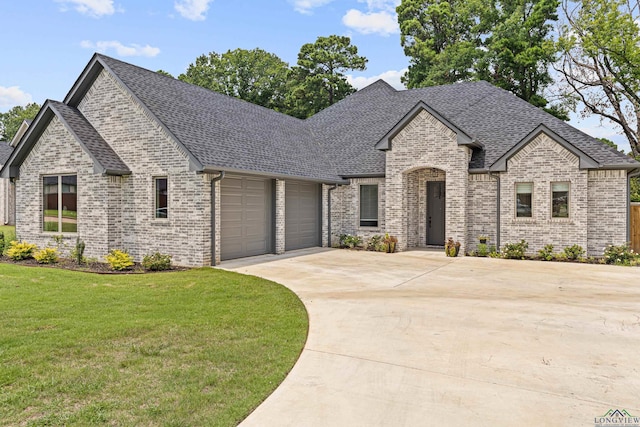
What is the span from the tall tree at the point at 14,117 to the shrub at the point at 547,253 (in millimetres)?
72453

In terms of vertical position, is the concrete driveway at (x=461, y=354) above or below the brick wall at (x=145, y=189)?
below

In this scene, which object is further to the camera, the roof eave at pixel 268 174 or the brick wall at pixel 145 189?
the brick wall at pixel 145 189

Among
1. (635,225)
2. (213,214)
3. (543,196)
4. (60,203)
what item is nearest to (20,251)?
(60,203)

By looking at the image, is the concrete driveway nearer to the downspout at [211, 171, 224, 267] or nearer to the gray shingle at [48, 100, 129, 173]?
the downspout at [211, 171, 224, 267]

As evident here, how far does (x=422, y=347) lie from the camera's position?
17.8ft

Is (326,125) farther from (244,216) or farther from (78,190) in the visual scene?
(78,190)

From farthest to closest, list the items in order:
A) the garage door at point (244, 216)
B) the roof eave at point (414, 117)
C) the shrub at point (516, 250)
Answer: the roof eave at point (414, 117)
the shrub at point (516, 250)
the garage door at point (244, 216)

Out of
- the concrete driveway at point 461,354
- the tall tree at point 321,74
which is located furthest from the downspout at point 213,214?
the tall tree at point 321,74

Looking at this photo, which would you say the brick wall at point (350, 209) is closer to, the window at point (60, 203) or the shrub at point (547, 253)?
the shrub at point (547, 253)

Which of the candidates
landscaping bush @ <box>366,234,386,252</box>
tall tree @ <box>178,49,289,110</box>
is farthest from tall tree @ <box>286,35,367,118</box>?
landscaping bush @ <box>366,234,386,252</box>

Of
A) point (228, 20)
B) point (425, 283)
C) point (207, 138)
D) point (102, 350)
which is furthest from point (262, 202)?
point (102, 350)

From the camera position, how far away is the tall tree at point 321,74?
3838cm

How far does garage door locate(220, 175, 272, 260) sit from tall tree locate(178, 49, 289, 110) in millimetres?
30086

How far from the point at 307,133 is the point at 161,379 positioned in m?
18.4
